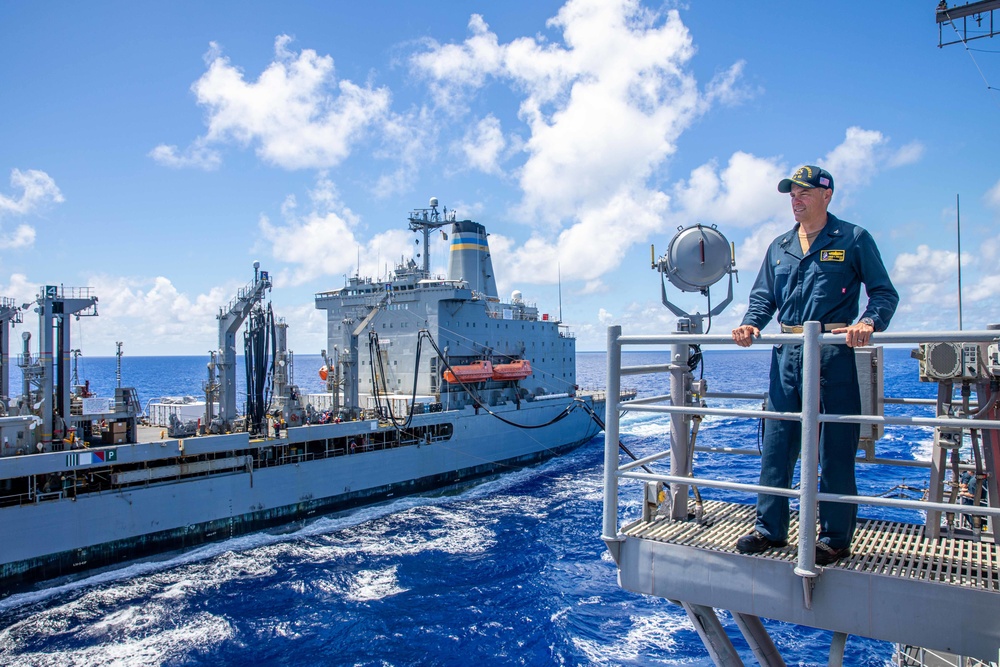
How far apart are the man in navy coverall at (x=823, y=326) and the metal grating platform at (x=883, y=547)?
0.13 m

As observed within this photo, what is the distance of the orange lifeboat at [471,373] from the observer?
26.0 meters

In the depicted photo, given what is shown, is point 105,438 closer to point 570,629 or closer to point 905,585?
point 570,629

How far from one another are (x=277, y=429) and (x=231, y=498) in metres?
2.72

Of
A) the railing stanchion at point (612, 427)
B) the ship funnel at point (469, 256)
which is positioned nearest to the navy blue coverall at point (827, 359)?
the railing stanchion at point (612, 427)

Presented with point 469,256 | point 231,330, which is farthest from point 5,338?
point 469,256

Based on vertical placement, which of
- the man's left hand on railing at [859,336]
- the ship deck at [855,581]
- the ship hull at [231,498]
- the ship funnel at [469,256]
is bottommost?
the ship hull at [231,498]

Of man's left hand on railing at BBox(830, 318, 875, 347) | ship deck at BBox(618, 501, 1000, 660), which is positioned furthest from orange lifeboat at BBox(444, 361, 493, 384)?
man's left hand on railing at BBox(830, 318, 875, 347)

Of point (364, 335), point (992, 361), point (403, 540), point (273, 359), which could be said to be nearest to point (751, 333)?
point (992, 361)

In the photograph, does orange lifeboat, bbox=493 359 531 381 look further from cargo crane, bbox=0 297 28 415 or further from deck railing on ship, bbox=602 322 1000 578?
deck railing on ship, bbox=602 322 1000 578

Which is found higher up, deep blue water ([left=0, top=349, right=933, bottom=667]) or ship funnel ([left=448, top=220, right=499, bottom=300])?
ship funnel ([left=448, top=220, right=499, bottom=300])

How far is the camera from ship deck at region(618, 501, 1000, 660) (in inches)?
101

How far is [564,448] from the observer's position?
111 ft

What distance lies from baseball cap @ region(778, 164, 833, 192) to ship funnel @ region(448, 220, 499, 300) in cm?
2944

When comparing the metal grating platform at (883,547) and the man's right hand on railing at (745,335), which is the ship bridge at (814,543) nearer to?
the metal grating platform at (883,547)
